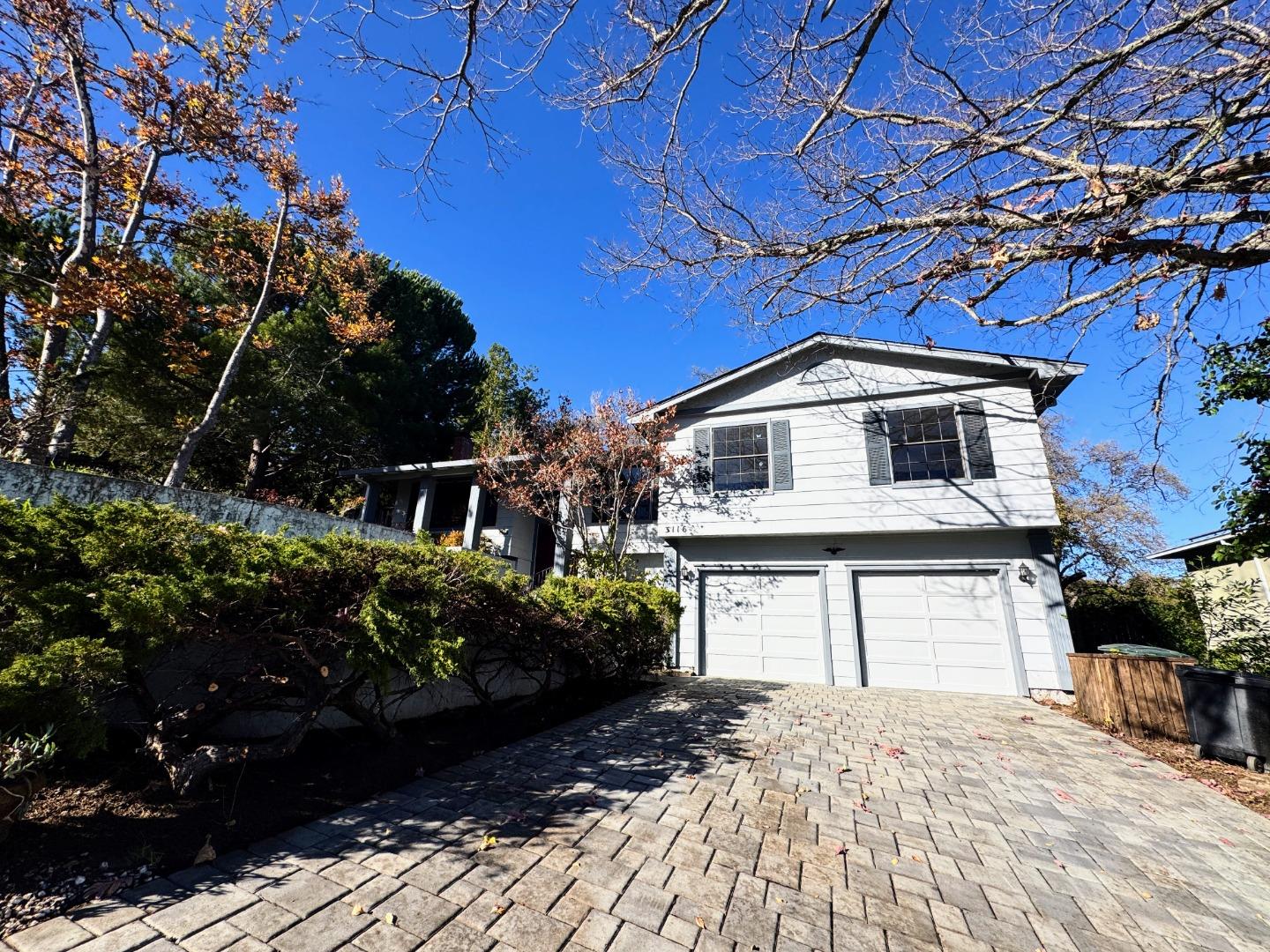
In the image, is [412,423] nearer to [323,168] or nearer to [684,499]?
[323,168]

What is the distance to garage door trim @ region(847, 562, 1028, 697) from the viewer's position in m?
7.91

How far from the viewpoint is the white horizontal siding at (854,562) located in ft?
26.2

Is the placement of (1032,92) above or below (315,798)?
above

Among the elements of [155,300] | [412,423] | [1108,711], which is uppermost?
[412,423]

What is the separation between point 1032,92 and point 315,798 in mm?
7747

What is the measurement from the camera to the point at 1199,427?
533 centimetres

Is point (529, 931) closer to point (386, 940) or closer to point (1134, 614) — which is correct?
point (386, 940)

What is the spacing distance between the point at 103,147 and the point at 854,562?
15.8 meters

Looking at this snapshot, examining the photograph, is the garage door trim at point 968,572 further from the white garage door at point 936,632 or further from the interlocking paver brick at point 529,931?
the interlocking paver brick at point 529,931

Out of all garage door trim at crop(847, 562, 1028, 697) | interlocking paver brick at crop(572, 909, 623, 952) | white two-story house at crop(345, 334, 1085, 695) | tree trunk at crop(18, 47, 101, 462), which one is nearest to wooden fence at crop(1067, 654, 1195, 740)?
garage door trim at crop(847, 562, 1028, 697)

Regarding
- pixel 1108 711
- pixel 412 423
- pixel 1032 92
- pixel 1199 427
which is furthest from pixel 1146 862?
pixel 412 423

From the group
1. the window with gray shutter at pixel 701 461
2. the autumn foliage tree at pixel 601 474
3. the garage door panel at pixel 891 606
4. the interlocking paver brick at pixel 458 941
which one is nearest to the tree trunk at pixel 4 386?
the autumn foliage tree at pixel 601 474

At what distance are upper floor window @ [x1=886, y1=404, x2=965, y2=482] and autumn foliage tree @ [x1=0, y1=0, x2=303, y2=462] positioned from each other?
39.1ft

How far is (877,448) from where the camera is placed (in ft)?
30.1
